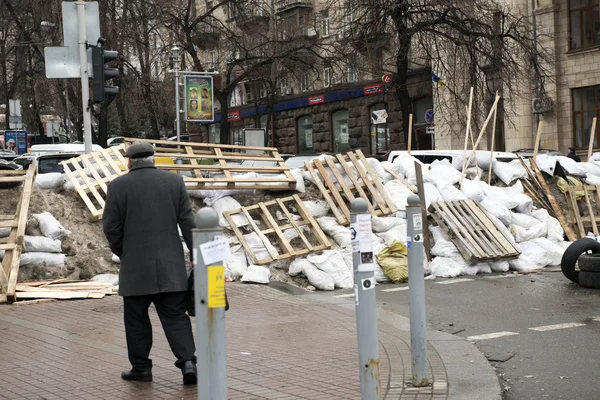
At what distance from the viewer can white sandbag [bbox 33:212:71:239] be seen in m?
12.1

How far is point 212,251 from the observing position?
3.86m

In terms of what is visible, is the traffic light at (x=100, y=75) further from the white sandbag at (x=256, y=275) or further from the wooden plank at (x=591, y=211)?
the wooden plank at (x=591, y=211)

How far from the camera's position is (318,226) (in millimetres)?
13414

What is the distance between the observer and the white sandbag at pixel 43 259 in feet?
38.0

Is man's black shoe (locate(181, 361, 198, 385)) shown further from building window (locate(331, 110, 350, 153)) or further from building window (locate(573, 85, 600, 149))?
building window (locate(331, 110, 350, 153))

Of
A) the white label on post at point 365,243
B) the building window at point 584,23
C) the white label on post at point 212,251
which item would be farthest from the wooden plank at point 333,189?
the building window at point 584,23

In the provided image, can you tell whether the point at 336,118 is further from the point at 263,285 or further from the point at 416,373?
the point at 416,373

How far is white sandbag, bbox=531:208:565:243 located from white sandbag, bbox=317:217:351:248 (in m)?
3.55

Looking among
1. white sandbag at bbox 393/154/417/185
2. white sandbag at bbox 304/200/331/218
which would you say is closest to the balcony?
white sandbag at bbox 393/154/417/185

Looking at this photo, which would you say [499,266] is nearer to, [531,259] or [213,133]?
[531,259]

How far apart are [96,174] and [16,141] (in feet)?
115

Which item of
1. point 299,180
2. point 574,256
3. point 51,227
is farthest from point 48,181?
point 574,256

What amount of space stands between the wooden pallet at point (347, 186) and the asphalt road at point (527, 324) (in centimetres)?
216

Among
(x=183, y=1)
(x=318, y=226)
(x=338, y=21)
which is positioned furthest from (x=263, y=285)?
(x=183, y=1)
